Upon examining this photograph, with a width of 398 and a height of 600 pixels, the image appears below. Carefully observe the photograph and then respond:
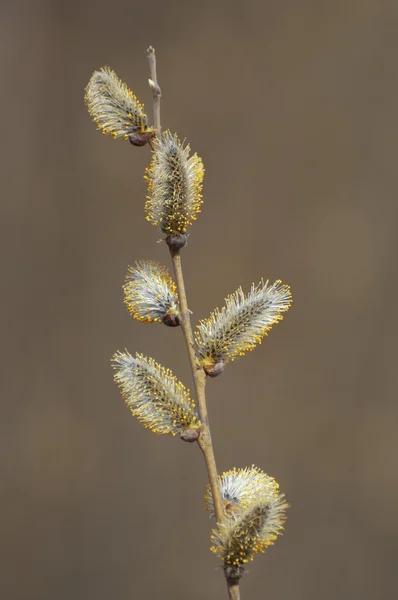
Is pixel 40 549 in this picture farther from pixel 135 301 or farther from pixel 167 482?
pixel 135 301

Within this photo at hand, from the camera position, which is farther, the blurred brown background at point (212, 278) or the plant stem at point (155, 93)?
the blurred brown background at point (212, 278)

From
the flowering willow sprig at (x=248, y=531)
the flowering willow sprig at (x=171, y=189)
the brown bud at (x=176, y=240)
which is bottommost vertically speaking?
the flowering willow sprig at (x=248, y=531)

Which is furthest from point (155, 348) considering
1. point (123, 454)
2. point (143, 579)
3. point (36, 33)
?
point (36, 33)

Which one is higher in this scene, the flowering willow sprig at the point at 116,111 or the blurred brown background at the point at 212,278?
the blurred brown background at the point at 212,278

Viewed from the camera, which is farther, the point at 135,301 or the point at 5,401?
the point at 5,401

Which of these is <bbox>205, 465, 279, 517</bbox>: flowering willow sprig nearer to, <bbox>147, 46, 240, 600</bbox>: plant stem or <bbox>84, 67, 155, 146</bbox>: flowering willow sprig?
<bbox>147, 46, 240, 600</bbox>: plant stem

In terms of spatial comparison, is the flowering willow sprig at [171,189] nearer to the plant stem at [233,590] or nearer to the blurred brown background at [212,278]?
the plant stem at [233,590]

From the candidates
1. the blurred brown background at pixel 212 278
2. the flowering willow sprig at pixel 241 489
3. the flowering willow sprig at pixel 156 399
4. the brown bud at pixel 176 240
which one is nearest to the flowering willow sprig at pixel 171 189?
the brown bud at pixel 176 240

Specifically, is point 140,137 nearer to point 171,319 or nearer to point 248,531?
point 171,319
